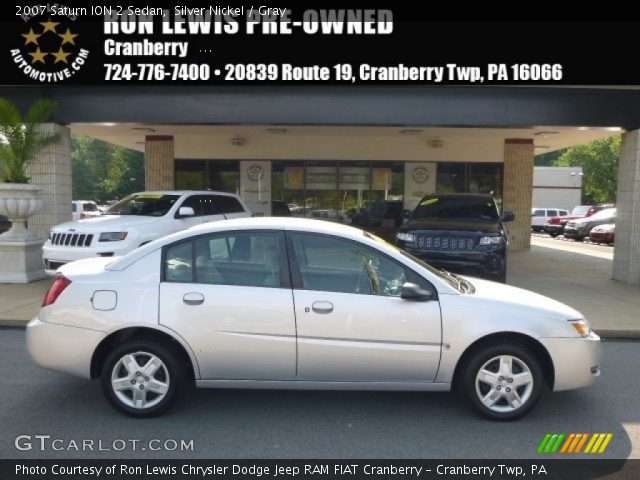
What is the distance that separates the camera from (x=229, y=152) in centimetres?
1808

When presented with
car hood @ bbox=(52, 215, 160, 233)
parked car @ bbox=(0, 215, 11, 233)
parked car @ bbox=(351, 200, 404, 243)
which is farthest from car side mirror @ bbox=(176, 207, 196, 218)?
parked car @ bbox=(0, 215, 11, 233)

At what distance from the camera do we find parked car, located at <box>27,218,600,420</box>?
13.8 ft

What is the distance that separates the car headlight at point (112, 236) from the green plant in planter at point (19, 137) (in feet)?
9.44

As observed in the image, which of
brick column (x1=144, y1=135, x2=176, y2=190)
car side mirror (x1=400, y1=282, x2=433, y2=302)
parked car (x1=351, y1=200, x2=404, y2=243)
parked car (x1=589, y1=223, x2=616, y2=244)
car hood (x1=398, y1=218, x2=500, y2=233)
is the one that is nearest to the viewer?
car side mirror (x1=400, y1=282, x2=433, y2=302)

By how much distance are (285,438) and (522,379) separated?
1.87 meters

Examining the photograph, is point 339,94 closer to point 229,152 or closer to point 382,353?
point 382,353

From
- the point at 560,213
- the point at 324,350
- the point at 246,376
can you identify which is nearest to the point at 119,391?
the point at 246,376

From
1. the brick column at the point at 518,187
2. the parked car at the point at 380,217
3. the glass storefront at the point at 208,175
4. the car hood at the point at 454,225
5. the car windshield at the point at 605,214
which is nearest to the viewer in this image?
the car hood at the point at 454,225

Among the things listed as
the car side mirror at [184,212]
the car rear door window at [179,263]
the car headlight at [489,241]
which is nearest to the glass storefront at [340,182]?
the car side mirror at [184,212]

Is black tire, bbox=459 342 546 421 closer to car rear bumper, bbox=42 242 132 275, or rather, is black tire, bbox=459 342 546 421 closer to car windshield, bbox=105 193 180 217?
car rear bumper, bbox=42 242 132 275

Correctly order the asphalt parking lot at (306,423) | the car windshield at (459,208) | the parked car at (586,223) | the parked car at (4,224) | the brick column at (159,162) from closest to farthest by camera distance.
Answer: the asphalt parking lot at (306,423) < the car windshield at (459,208) < the parked car at (4,224) < the brick column at (159,162) < the parked car at (586,223)

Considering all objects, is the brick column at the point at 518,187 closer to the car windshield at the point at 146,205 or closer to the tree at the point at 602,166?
the car windshield at the point at 146,205

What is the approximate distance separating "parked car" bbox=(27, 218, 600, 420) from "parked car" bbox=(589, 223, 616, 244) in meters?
21.1

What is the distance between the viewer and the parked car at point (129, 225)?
8.77 meters
